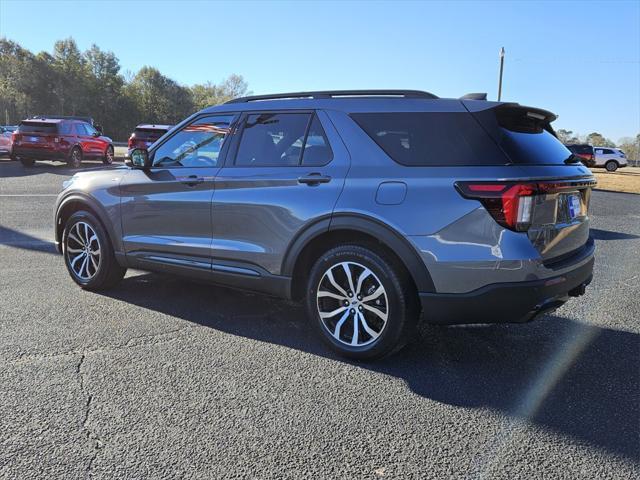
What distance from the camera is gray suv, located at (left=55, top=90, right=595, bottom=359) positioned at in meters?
3.22

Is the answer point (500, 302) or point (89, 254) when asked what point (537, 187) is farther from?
point (89, 254)

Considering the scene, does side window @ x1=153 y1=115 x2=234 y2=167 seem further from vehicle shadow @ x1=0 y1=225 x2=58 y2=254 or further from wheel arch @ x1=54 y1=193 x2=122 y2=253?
vehicle shadow @ x1=0 y1=225 x2=58 y2=254

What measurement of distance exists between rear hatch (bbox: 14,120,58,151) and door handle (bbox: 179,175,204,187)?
53.6 ft

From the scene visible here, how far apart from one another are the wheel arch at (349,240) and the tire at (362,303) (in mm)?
82

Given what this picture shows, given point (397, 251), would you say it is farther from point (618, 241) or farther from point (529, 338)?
point (618, 241)

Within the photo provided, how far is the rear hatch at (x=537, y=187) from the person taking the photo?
10.3 feet

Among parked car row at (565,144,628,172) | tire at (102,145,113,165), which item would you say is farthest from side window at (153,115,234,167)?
parked car row at (565,144,628,172)

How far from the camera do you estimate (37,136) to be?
18.5 meters

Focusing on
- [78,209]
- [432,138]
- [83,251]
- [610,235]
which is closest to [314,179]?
[432,138]

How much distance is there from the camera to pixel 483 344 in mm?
4070

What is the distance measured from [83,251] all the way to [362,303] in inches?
126

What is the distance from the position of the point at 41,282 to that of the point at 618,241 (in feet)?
27.1

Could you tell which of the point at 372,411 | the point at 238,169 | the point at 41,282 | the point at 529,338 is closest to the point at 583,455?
the point at 372,411

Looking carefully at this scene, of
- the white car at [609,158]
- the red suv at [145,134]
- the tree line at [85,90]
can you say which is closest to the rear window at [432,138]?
the red suv at [145,134]
